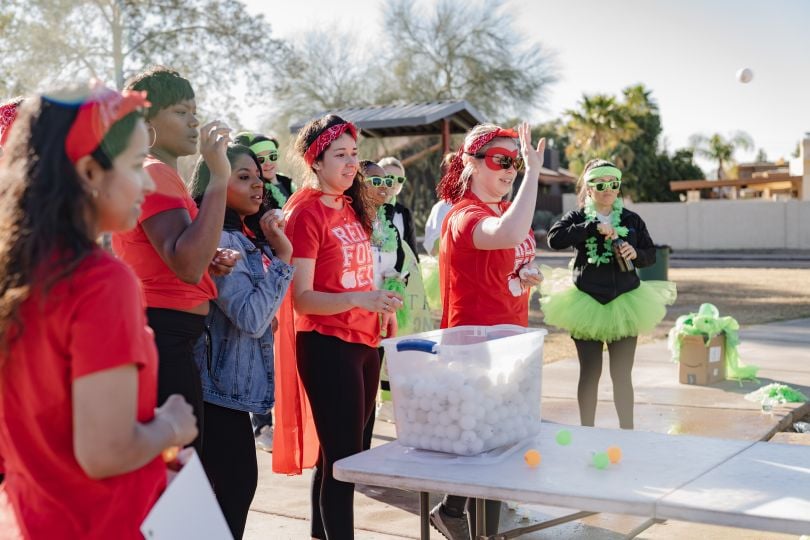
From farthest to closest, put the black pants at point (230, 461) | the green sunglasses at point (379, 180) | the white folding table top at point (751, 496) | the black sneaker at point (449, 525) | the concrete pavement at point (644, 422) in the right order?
the green sunglasses at point (379, 180), the concrete pavement at point (644, 422), the black sneaker at point (449, 525), the black pants at point (230, 461), the white folding table top at point (751, 496)

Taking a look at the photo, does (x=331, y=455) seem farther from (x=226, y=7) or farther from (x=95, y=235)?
(x=226, y=7)

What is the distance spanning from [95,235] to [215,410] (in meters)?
1.64

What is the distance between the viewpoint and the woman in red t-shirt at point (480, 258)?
3990 mm

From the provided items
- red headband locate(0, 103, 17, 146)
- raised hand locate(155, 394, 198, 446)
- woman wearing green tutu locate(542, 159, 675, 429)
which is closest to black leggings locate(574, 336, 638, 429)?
woman wearing green tutu locate(542, 159, 675, 429)

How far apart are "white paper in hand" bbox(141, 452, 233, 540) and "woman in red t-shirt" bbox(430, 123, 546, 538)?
6.92ft

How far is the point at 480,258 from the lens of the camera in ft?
13.1

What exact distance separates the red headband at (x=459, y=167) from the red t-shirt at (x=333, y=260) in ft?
2.35

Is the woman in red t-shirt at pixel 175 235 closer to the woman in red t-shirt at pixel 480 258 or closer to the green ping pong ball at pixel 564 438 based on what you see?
the green ping pong ball at pixel 564 438

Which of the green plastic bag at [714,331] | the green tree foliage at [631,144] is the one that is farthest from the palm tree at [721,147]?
the green plastic bag at [714,331]

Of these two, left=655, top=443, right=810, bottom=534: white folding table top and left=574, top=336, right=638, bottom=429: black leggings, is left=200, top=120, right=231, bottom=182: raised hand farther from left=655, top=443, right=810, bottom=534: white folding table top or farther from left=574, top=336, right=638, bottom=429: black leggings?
left=574, top=336, right=638, bottom=429: black leggings

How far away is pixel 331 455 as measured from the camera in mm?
3555

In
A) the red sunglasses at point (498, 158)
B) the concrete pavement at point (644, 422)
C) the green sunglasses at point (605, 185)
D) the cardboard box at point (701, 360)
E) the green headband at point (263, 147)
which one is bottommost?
the concrete pavement at point (644, 422)

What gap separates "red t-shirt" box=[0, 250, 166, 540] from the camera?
1.62 m

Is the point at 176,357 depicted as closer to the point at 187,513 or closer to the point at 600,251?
the point at 187,513
